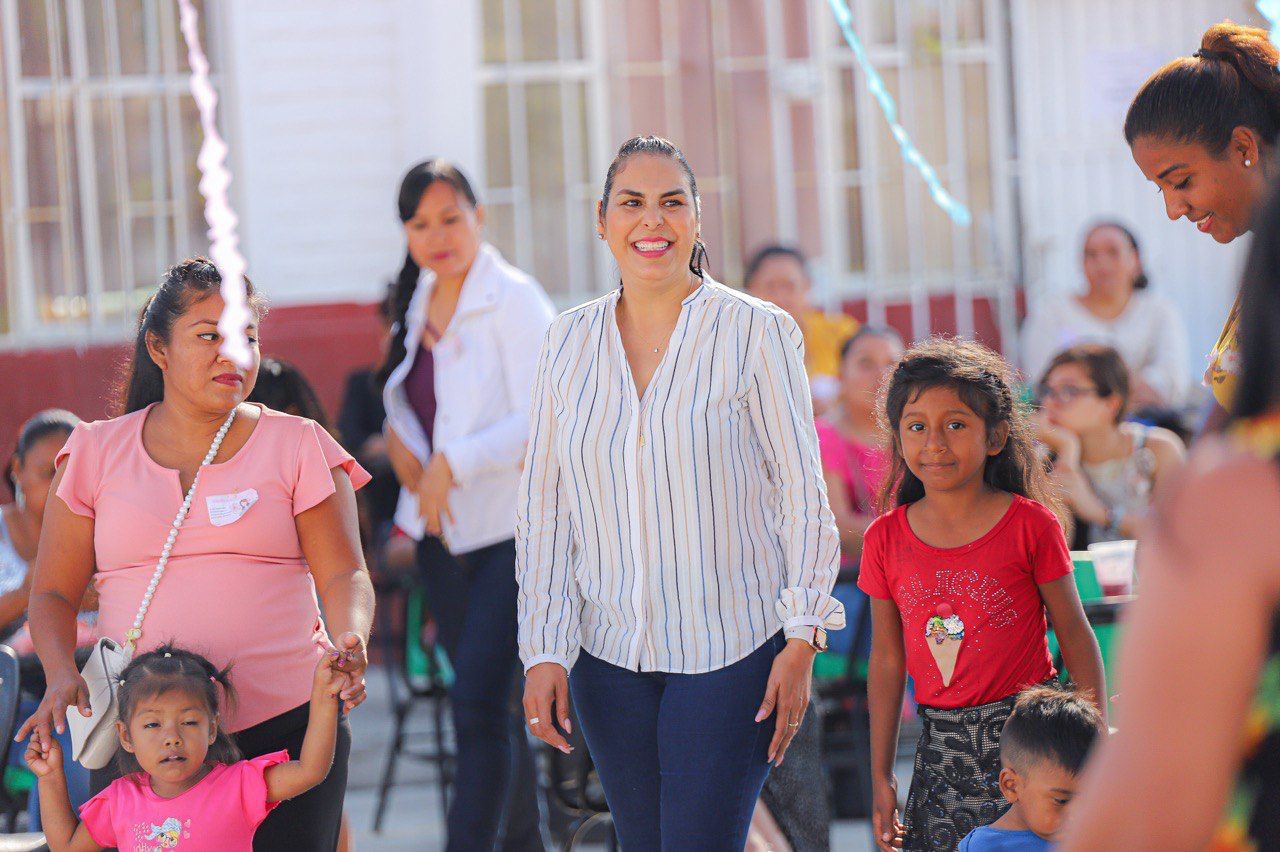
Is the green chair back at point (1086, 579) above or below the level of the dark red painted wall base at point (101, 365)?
below

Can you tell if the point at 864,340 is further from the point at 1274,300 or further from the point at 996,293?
the point at 1274,300

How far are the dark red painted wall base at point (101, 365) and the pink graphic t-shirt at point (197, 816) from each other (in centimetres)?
414

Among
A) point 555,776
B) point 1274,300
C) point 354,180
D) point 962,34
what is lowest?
point 555,776

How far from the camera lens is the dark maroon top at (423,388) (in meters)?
4.45

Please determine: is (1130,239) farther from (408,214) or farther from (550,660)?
(550,660)

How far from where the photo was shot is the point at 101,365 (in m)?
7.27

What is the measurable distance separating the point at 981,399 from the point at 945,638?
520 mm

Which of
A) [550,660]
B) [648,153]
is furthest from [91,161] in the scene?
[550,660]

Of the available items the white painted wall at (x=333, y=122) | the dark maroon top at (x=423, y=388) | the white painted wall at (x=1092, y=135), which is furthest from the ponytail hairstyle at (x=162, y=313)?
the white painted wall at (x=1092, y=135)

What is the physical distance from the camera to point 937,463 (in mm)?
3279

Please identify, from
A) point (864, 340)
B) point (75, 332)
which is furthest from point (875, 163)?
point (75, 332)

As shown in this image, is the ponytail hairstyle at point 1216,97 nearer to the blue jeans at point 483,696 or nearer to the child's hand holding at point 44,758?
the blue jeans at point 483,696

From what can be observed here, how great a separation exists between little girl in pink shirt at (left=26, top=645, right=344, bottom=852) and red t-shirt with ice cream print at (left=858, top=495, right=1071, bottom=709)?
1.17m

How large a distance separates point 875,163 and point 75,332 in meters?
3.93
